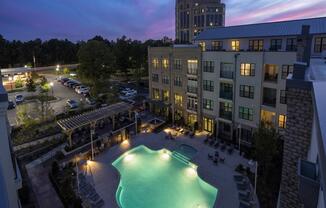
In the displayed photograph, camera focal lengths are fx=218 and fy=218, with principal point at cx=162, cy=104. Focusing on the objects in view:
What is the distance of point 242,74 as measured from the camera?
78.4 feet

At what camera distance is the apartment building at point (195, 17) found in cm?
11056

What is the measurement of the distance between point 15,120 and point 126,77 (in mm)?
35388

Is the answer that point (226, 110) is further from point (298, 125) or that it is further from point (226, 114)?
point (298, 125)

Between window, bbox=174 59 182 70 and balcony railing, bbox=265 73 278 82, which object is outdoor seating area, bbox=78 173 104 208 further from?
balcony railing, bbox=265 73 278 82

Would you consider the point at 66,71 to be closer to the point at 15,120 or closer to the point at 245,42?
the point at 15,120

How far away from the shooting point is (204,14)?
366ft

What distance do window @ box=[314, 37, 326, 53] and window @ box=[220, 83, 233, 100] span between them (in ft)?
29.7

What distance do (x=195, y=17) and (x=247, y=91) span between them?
102 metres

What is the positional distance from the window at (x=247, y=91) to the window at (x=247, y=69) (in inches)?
54.4

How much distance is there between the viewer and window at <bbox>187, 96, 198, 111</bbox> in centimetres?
2912

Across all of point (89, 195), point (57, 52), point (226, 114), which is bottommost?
point (89, 195)

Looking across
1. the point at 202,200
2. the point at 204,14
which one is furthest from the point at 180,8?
the point at 202,200

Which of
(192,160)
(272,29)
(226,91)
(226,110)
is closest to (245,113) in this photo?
(226,110)

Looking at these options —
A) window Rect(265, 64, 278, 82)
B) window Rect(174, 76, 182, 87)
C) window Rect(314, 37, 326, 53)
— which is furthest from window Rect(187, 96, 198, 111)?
window Rect(314, 37, 326, 53)
